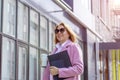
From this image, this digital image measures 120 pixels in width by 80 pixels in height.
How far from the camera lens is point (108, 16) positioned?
2414 centimetres

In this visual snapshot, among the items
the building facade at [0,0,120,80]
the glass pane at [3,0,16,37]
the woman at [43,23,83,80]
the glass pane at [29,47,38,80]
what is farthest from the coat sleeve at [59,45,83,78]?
the glass pane at [29,47,38,80]

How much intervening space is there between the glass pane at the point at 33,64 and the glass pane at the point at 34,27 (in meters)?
0.21

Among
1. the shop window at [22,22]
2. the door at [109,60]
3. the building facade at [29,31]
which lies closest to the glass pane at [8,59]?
the building facade at [29,31]

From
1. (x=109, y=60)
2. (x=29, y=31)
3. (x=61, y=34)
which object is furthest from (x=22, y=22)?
(x=109, y=60)

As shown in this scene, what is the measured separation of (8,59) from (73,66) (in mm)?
4085

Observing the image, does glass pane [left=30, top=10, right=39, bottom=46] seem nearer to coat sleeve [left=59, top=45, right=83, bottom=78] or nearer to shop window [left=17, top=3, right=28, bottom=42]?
shop window [left=17, top=3, right=28, bottom=42]

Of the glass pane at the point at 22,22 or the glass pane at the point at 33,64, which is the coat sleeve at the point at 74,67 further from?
the glass pane at the point at 33,64

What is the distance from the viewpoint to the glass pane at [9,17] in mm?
7820

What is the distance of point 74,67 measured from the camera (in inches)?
153

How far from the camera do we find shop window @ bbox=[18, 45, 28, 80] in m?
8.51

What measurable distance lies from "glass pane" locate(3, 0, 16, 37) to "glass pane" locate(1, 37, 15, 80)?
0.19 metres

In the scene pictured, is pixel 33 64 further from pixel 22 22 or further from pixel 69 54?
pixel 69 54

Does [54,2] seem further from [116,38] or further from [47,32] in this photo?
[116,38]

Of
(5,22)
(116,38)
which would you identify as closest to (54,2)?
(5,22)
